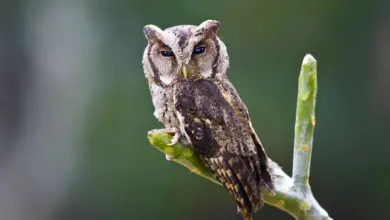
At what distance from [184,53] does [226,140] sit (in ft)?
0.59

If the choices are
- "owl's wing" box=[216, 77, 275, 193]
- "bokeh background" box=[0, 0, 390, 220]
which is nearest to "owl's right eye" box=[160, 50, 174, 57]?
"owl's wing" box=[216, 77, 275, 193]

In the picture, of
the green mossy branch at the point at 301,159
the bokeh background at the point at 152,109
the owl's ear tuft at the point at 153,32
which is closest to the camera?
the green mossy branch at the point at 301,159

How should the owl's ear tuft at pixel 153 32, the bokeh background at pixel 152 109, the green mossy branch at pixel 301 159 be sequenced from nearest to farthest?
1. the green mossy branch at pixel 301 159
2. the owl's ear tuft at pixel 153 32
3. the bokeh background at pixel 152 109

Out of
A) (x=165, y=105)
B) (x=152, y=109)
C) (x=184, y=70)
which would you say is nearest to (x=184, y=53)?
(x=184, y=70)

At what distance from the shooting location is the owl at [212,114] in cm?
130

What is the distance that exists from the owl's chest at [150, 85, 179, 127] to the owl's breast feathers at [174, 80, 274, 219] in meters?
0.05

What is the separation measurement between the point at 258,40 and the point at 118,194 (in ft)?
3.12

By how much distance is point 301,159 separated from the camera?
128 cm

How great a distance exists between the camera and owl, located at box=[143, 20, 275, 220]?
4.27 feet

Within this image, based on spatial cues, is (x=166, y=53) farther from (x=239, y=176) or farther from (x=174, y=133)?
(x=239, y=176)

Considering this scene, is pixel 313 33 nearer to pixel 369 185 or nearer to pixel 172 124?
pixel 369 185

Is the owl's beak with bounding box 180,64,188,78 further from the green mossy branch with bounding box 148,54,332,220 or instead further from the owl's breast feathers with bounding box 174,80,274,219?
the green mossy branch with bounding box 148,54,332,220

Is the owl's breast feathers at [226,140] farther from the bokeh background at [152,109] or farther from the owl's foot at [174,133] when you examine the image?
the bokeh background at [152,109]

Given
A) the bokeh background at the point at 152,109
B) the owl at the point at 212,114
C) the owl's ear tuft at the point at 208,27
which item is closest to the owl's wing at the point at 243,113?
the owl at the point at 212,114
